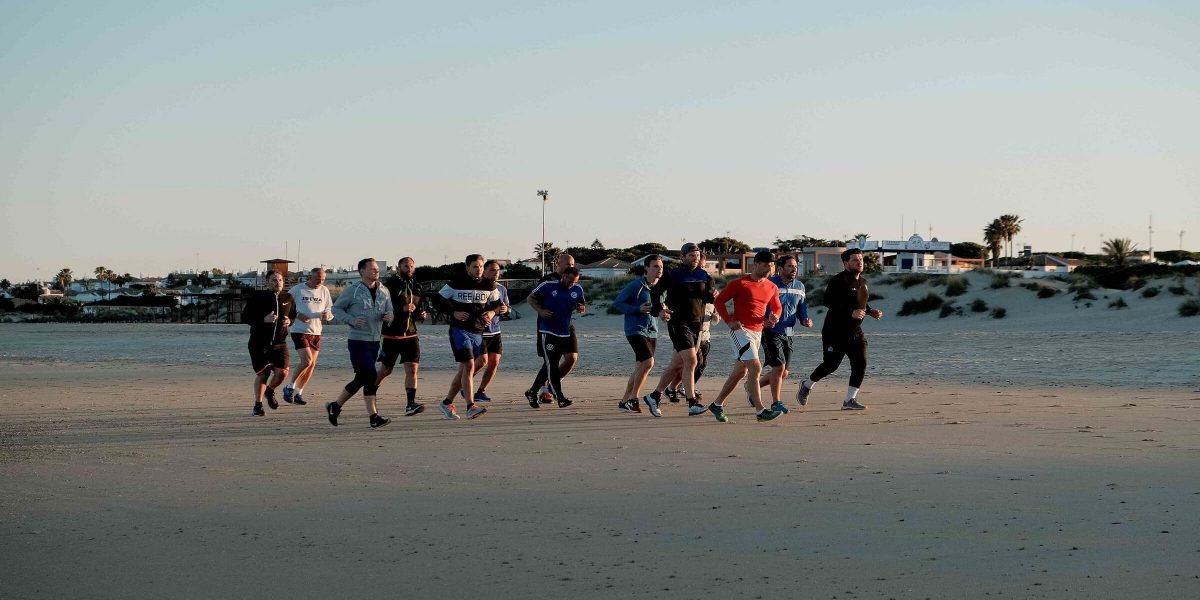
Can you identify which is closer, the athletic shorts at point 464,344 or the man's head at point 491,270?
the athletic shorts at point 464,344

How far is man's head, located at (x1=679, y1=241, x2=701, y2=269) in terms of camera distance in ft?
42.2

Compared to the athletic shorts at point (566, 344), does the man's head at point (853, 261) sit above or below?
above

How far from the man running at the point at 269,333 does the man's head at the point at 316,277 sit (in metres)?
0.32

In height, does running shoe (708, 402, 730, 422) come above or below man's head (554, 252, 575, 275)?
below

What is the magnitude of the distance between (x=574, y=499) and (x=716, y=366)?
15.0 m

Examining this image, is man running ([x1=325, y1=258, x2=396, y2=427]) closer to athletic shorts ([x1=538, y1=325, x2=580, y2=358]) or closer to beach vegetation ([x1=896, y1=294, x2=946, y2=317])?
athletic shorts ([x1=538, y1=325, x2=580, y2=358])

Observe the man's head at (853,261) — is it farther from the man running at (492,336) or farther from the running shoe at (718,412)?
the man running at (492,336)

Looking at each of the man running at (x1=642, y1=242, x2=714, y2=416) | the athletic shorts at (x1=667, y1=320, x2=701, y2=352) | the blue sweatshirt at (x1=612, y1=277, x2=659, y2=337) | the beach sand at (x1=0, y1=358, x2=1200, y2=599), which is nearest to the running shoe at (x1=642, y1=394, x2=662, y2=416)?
the man running at (x1=642, y1=242, x2=714, y2=416)

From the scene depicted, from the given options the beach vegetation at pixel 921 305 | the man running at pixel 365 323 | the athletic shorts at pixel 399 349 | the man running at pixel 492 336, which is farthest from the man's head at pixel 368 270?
the beach vegetation at pixel 921 305

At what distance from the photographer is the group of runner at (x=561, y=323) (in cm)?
1230

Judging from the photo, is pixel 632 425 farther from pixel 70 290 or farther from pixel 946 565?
pixel 70 290

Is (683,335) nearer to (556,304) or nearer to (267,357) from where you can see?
(556,304)

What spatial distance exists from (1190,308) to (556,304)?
25.9 metres

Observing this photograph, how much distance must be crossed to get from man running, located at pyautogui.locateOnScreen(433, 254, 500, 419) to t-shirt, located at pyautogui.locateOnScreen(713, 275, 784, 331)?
2.48 metres
